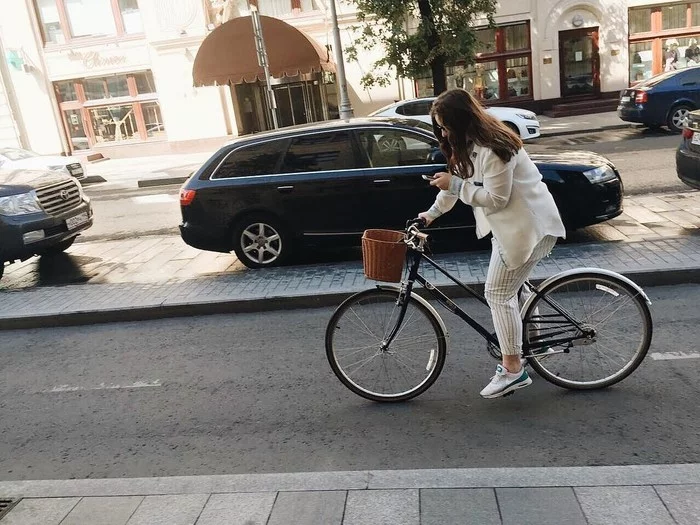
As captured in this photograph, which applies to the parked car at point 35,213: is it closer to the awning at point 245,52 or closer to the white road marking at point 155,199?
the white road marking at point 155,199

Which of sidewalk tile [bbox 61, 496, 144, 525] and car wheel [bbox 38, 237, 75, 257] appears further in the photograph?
car wheel [bbox 38, 237, 75, 257]

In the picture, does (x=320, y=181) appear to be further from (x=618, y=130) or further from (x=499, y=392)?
(x=618, y=130)

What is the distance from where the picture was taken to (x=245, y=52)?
20.0 m

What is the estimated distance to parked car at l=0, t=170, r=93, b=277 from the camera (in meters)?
8.02

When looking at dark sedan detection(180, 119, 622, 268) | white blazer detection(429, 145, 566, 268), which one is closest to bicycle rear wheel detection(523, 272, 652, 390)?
white blazer detection(429, 145, 566, 268)

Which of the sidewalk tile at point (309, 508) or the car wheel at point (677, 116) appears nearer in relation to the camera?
the sidewalk tile at point (309, 508)

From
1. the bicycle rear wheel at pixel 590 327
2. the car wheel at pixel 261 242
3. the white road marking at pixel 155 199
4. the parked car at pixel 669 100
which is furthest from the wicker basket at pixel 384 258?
the parked car at pixel 669 100

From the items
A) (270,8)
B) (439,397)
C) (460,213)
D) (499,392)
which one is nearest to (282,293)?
(460,213)

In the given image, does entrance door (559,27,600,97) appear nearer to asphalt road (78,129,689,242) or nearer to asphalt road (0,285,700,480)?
asphalt road (78,129,689,242)

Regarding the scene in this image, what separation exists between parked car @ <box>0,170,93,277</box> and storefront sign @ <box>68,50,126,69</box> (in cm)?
1701

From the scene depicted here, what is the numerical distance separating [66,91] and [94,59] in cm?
194

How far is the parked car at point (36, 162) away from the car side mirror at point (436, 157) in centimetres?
1407

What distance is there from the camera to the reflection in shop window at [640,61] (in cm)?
2206

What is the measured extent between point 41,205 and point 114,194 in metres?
8.79
